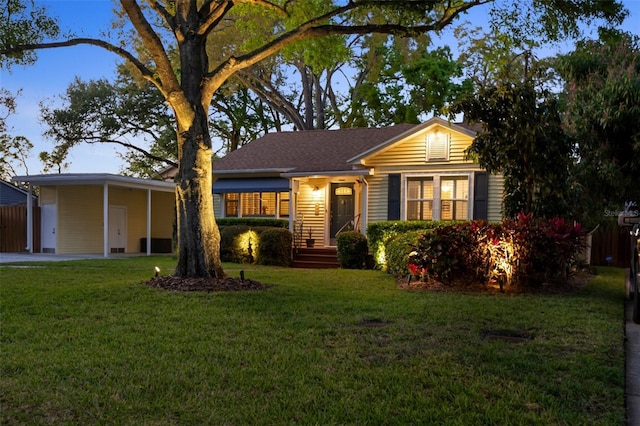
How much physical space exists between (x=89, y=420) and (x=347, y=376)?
77.4 inches

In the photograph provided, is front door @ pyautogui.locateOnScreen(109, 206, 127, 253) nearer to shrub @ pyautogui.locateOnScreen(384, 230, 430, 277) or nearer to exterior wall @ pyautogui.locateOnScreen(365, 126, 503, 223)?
exterior wall @ pyautogui.locateOnScreen(365, 126, 503, 223)

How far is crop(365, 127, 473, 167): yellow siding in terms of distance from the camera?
16.3 meters

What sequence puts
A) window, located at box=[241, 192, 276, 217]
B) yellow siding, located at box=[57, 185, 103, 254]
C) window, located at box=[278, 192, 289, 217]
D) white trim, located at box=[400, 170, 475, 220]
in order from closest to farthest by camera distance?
white trim, located at box=[400, 170, 475, 220]
window, located at box=[278, 192, 289, 217]
window, located at box=[241, 192, 276, 217]
yellow siding, located at box=[57, 185, 103, 254]

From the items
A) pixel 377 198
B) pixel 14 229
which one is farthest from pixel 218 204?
pixel 14 229

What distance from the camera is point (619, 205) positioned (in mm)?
15062

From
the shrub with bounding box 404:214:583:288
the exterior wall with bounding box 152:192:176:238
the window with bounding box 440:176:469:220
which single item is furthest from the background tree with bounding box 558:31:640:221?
the exterior wall with bounding box 152:192:176:238

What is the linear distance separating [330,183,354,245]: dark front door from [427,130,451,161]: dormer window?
3692mm

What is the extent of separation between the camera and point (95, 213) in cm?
2139

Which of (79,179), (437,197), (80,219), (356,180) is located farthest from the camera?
(80,219)

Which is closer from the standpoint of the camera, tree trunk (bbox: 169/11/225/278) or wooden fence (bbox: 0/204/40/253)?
tree trunk (bbox: 169/11/225/278)

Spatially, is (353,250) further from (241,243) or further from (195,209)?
(195,209)

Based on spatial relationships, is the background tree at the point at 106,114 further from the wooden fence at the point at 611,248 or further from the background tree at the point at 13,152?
the wooden fence at the point at 611,248

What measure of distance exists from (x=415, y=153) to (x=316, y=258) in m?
4.82

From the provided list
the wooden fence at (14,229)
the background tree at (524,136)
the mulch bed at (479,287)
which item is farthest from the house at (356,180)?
the wooden fence at (14,229)
